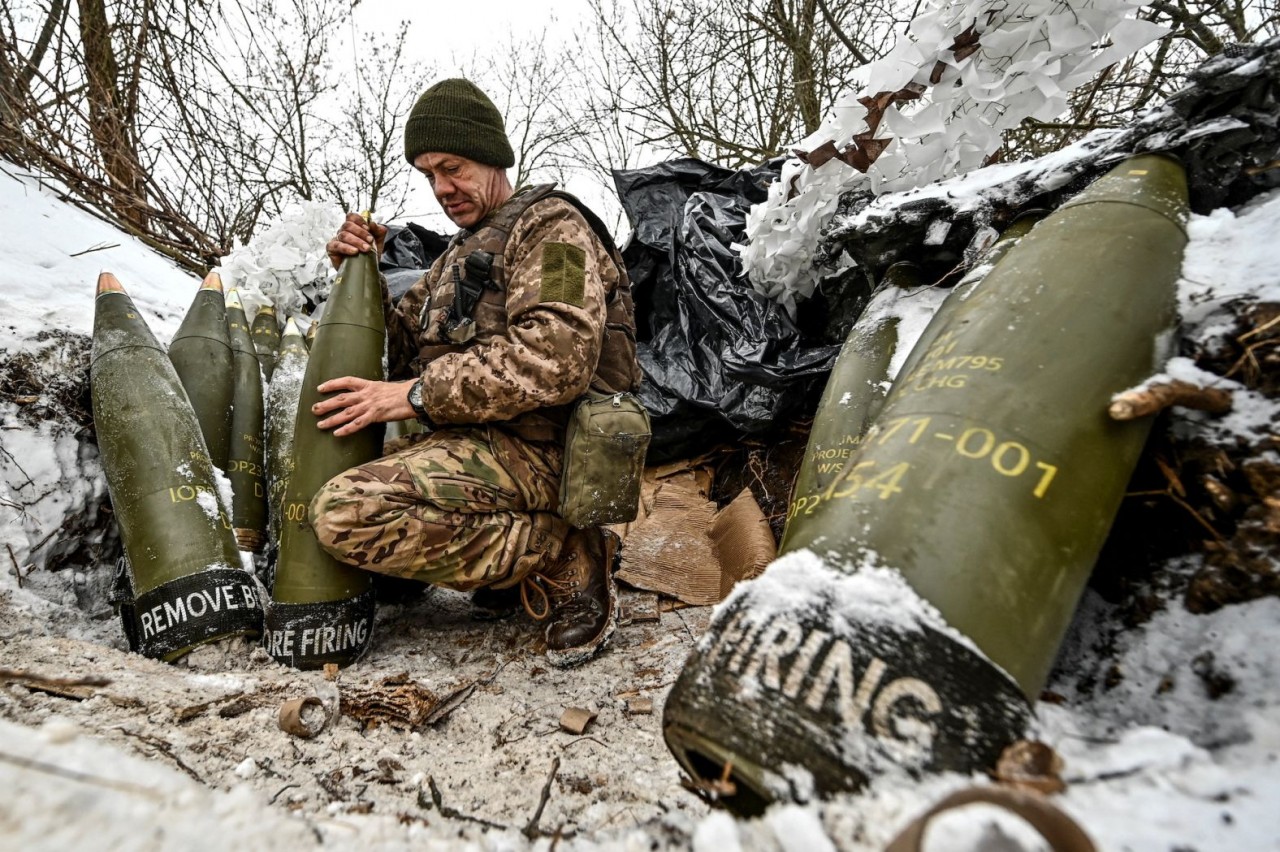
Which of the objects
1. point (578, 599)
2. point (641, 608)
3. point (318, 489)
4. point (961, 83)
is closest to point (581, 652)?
point (578, 599)

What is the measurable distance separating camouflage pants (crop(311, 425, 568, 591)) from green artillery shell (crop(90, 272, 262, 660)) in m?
0.30

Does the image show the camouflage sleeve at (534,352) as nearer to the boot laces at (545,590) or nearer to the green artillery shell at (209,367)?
the boot laces at (545,590)

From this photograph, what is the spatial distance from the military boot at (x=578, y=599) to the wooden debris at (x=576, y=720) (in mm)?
392

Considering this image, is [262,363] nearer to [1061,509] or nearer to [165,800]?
[165,800]

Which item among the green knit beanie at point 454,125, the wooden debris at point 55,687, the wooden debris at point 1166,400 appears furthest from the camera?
the green knit beanie at point 454,125

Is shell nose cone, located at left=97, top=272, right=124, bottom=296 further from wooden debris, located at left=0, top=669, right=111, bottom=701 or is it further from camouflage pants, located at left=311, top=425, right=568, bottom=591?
wooden debris, located at left=0, top=669, right=111, bottom=701

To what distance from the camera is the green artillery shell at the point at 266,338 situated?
8.75 feet

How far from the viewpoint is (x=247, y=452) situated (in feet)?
7.54

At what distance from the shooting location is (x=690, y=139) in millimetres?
5996

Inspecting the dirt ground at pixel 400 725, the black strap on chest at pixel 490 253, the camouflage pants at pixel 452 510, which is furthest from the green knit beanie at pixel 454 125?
the dirt ground at pixel 400 725

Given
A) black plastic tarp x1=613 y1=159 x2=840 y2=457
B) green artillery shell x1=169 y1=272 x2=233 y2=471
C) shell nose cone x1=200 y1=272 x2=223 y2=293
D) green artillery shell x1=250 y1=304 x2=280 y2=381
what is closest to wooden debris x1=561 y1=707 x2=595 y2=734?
black plastic tarp x1=613 y1=159 x2=840 y2=457

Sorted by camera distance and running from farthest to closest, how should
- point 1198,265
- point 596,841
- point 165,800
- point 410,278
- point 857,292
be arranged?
point 410,278, point 857,292, point 1198,265, point 596,841, point 165,800

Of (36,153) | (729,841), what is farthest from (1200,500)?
(36,153)

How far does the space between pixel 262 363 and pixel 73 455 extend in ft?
2.49
